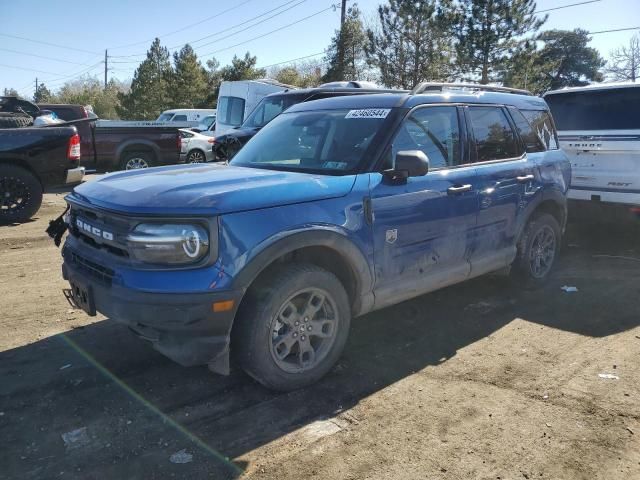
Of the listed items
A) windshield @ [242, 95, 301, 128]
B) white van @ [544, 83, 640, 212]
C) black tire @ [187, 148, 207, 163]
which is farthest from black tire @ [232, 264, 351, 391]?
black tire @ [187, 148, 207, 163]

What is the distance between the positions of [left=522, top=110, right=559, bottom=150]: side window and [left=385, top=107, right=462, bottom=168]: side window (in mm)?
1297

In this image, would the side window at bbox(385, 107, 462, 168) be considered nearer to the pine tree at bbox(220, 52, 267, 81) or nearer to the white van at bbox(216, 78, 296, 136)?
the white van at bbox(216, 78, 296, 136)

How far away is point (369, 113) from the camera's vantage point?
4.01m

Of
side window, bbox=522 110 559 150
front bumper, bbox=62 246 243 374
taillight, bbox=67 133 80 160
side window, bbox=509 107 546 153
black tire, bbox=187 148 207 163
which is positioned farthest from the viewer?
black tire, bbox=187 148 207 163

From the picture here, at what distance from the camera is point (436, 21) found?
26.2 m

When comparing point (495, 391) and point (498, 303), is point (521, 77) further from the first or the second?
point (495, 391)

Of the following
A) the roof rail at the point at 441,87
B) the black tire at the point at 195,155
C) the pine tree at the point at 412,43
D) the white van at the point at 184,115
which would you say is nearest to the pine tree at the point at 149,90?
the white van at the point at 184,115

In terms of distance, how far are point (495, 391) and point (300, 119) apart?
2.58 m

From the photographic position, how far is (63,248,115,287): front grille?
3078mm

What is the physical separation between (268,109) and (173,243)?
902 centimetres

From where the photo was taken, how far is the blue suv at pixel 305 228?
2.90 metres

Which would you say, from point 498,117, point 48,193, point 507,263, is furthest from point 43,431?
point 48,193

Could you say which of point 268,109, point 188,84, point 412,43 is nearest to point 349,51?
point 412,43

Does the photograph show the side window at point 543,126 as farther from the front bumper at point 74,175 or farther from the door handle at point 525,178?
the front bumper at point 74,175
